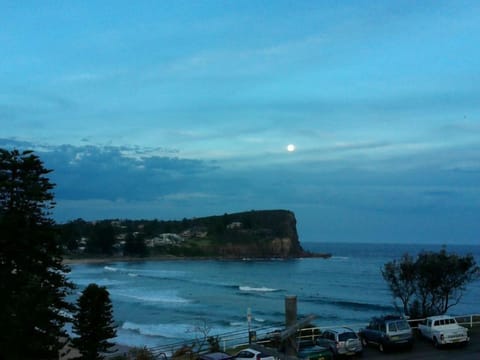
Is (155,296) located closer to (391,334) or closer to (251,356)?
(391,334)

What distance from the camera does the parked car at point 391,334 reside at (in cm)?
2453

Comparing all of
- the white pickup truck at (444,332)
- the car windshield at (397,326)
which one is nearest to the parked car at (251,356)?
the car windshield at (397,326)

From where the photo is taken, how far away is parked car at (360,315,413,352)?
24531 mm

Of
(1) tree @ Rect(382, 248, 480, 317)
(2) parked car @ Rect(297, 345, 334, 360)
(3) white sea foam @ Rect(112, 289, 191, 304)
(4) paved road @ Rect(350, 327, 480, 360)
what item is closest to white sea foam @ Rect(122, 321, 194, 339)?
(3) white sea foam @ Rect(112, 289, 191, 304)

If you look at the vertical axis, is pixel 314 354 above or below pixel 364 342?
above

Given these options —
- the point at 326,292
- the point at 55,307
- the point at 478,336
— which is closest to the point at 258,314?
the point at 326,292

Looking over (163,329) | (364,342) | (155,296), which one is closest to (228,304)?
(155,296)

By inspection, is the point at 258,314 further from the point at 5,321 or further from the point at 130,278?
the point at 130,278

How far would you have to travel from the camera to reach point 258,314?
6838 centimetres

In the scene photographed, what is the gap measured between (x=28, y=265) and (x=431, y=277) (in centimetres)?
2317

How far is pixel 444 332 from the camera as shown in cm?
2502

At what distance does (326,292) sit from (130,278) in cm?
4515

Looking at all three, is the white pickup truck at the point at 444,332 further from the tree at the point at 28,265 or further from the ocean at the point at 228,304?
the tree at the point at 28,265

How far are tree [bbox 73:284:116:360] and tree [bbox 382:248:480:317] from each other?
1859 centimetres
